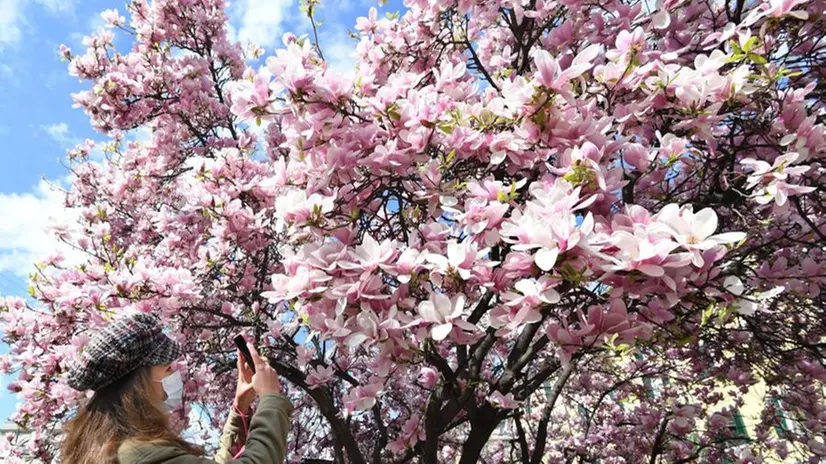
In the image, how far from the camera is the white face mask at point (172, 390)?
170 centimetres

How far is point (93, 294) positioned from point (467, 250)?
231cm

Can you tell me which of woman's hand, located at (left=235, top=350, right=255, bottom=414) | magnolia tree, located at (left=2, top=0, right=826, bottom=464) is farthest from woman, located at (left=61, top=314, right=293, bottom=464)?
magnolia tree, located at (left=2, top=0, right=826, bottom=464)

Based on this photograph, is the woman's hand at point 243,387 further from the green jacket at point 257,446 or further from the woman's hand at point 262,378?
the green jacket at point 257,446

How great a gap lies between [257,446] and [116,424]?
37 cm

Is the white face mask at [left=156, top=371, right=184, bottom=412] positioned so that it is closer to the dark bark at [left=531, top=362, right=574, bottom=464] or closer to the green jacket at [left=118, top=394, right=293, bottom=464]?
the green jacket at [left=118, top=394, right=293, bottom=464]

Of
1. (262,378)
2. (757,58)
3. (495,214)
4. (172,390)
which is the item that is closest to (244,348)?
(262,378)

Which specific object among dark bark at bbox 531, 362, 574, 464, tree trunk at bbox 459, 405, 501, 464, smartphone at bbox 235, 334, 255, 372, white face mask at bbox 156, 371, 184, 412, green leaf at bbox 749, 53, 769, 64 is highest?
green leaf at bbox 749, 53, 769, 64

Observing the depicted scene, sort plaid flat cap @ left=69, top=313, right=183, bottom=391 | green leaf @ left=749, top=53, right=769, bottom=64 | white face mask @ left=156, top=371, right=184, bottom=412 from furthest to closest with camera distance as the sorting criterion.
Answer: green leaf @ left=749, top=53, right=769, bottom=64 < white face mask @ left=156, top=371, right=184, bottom=412 < plaid flat cap @ left=69, top=313, right=183, bottom=391

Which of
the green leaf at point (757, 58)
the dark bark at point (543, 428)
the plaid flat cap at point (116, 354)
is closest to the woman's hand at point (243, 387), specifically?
the plaid flat cap at point (116, 354)

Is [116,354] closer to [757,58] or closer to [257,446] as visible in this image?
[257,446]

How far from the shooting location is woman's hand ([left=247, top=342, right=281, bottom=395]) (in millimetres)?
1718

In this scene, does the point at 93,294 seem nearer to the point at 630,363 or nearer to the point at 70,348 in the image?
the point at 70,348

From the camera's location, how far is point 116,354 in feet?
5.09

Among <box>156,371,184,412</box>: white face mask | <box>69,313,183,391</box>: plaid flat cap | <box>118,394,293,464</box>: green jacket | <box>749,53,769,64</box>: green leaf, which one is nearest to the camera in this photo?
<box>118,394,293,464</box>: green jacket
